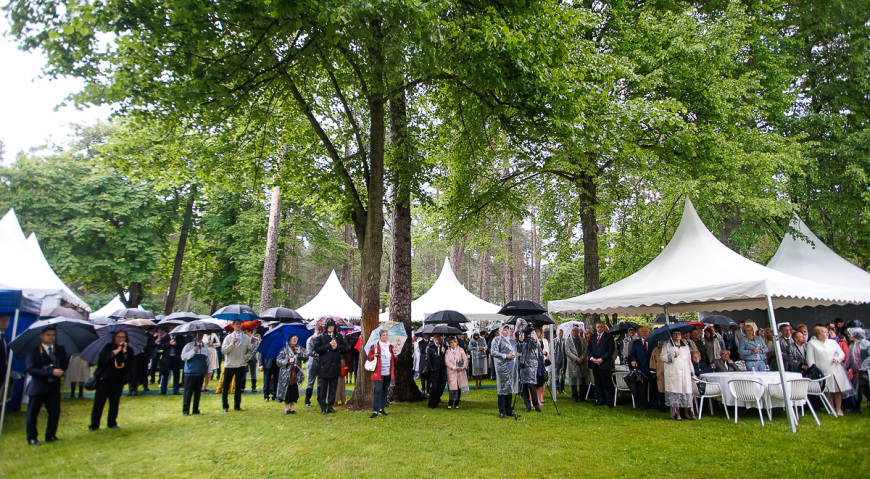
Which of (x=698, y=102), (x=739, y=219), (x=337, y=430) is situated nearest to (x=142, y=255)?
(x=337, y=430)

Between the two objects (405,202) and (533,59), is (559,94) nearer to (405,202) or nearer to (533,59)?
(533,59)

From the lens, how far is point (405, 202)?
11.1 metres

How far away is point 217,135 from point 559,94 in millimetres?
7596

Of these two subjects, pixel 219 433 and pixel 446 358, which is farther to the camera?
pixel 446 358

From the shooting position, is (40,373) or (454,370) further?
(454,370)

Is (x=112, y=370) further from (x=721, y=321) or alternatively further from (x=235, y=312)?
(x=721, y=321)

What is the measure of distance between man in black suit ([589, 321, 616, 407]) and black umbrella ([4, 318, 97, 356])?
946cm

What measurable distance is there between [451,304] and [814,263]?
438 inches

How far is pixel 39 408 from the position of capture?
6699 millimetres

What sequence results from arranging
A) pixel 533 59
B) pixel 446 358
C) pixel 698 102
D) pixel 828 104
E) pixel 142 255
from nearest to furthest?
1. pixel 533 59
2. pixel 446 358
3. pixel 698 102
4. pixel 828 104
5. pixel 142 255

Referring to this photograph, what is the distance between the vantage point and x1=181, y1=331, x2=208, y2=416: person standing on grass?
8.97 meters

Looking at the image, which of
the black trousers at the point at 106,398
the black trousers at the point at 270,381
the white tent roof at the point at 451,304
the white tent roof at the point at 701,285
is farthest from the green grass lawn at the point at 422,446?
the white tent roof at the point at 451,304

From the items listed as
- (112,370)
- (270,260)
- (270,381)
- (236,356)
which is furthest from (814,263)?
(270,260)

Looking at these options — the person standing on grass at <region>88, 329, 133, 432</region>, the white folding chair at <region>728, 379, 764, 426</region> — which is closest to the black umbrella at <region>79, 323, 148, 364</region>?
the person standing on grass at <region>88, 329, 133, 432</region>
